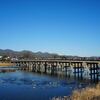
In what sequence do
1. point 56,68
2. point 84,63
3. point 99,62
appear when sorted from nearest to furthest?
point 99,62
point 84,63
point 56,68

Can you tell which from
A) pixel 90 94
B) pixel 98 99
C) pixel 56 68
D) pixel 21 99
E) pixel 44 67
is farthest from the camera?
pixel 44 67

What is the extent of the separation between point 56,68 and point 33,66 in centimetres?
1336

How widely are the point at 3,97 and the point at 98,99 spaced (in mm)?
13002

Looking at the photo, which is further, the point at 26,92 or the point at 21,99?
the point at 26,92

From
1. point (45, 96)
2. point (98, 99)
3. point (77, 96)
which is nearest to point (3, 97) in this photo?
point (45, 96)

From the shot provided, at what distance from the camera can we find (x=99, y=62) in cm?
6694

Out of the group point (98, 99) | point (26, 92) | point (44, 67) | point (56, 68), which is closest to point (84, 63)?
point (56, 68)

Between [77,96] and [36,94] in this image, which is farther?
[36,94]

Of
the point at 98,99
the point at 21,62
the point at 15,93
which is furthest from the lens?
the point at 21,62

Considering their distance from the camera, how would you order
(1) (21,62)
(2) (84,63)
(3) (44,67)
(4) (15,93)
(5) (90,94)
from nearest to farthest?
(5) (90,94) → (4) (15,93) → (2) (84,63) → (3) (44,67) → (1) (21,62)

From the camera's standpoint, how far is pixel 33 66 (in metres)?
101

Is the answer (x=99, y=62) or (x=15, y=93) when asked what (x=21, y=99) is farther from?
(x=99, y=62)

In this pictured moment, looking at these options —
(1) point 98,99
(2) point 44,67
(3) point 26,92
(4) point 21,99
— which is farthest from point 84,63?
(1) point 98,99

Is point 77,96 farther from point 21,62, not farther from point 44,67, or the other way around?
point 21,62
